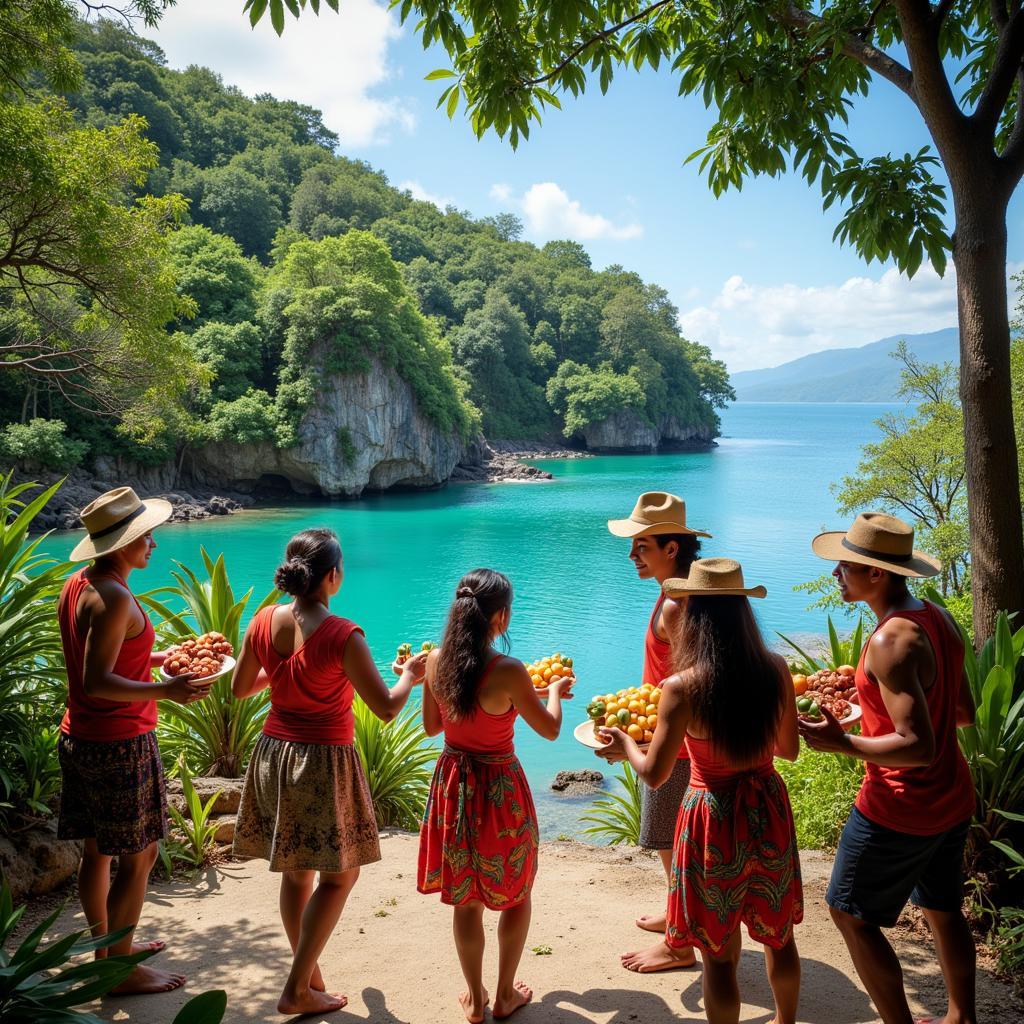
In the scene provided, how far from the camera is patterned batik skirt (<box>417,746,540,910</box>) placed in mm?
2617

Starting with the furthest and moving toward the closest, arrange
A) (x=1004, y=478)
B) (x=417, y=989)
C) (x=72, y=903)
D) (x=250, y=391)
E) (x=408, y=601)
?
1. (x=250, y=391)
2. (x=408, y=601)
3. (x=72, y=903)
4. (x=1004, y=478)
5. (x=417, y=989)

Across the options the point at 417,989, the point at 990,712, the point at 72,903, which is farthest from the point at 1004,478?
the point at 72,903

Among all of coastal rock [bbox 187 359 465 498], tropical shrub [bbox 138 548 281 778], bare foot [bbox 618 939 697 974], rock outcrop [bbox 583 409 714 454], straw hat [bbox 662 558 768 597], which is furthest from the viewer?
rock outcrop [bbox 583 409 714 454]

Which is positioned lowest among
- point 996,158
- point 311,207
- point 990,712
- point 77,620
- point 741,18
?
point 990,712

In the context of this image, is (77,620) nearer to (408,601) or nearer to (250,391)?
(408,601)

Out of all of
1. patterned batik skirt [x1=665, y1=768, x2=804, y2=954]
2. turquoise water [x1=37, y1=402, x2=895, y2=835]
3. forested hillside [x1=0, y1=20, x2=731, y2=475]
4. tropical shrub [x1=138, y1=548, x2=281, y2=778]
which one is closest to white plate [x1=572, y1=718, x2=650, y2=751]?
patterned batik skirt [x1=665, y1=768, x2=804, y2=954]

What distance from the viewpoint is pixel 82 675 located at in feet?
9.35

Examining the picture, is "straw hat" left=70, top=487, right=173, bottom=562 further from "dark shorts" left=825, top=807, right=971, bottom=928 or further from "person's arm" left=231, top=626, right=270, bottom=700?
"dark shorts" left=825, top=807, right=971, bottom=928

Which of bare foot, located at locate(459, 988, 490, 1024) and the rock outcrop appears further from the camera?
the rock outcrop

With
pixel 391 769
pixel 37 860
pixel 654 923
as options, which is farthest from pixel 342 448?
pixel 654 923

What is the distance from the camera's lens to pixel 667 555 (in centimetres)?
334

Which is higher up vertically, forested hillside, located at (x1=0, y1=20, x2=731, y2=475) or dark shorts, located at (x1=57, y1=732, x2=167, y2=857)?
forested hillside, located at (x1=0, y1=20, x2=731, y2=475)

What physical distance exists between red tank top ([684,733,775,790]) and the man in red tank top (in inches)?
6.5

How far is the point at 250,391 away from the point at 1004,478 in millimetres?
36214
